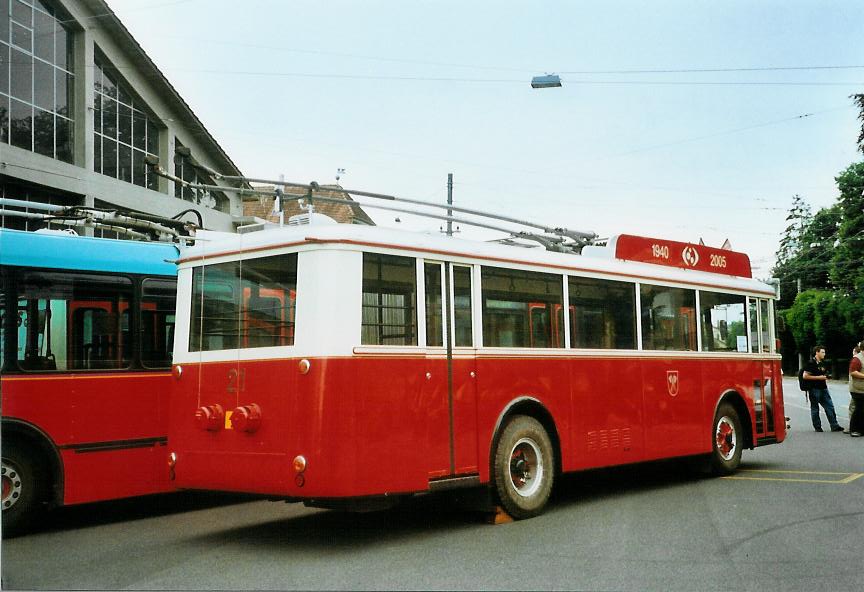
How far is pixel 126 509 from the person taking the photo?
35.5 ft

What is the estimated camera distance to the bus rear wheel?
8695 millimetres

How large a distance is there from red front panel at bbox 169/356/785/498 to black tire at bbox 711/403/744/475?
2.93 meters

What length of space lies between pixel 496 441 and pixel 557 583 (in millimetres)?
2558

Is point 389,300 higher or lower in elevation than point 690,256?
lower

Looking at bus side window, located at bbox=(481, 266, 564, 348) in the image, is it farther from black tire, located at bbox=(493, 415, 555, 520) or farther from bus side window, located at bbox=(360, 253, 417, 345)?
bus side window, located at bbox=(360, 253, 417, 345)

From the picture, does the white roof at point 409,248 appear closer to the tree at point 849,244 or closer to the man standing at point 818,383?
the man standing at point 818,383

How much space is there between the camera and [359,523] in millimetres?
9258

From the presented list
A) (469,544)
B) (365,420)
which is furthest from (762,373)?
(365,420)

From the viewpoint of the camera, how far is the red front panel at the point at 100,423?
891 centimetres

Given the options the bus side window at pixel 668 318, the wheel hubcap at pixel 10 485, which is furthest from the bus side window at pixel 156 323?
the bus side window at pixel 668 318

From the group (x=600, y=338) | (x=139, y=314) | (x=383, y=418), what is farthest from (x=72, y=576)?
(x=600, y=338)

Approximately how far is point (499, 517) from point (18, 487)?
4315mm

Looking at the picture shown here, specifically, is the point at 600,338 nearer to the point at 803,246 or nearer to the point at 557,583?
the point at 557,583

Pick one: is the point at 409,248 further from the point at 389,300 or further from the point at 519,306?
the point at 519,306
